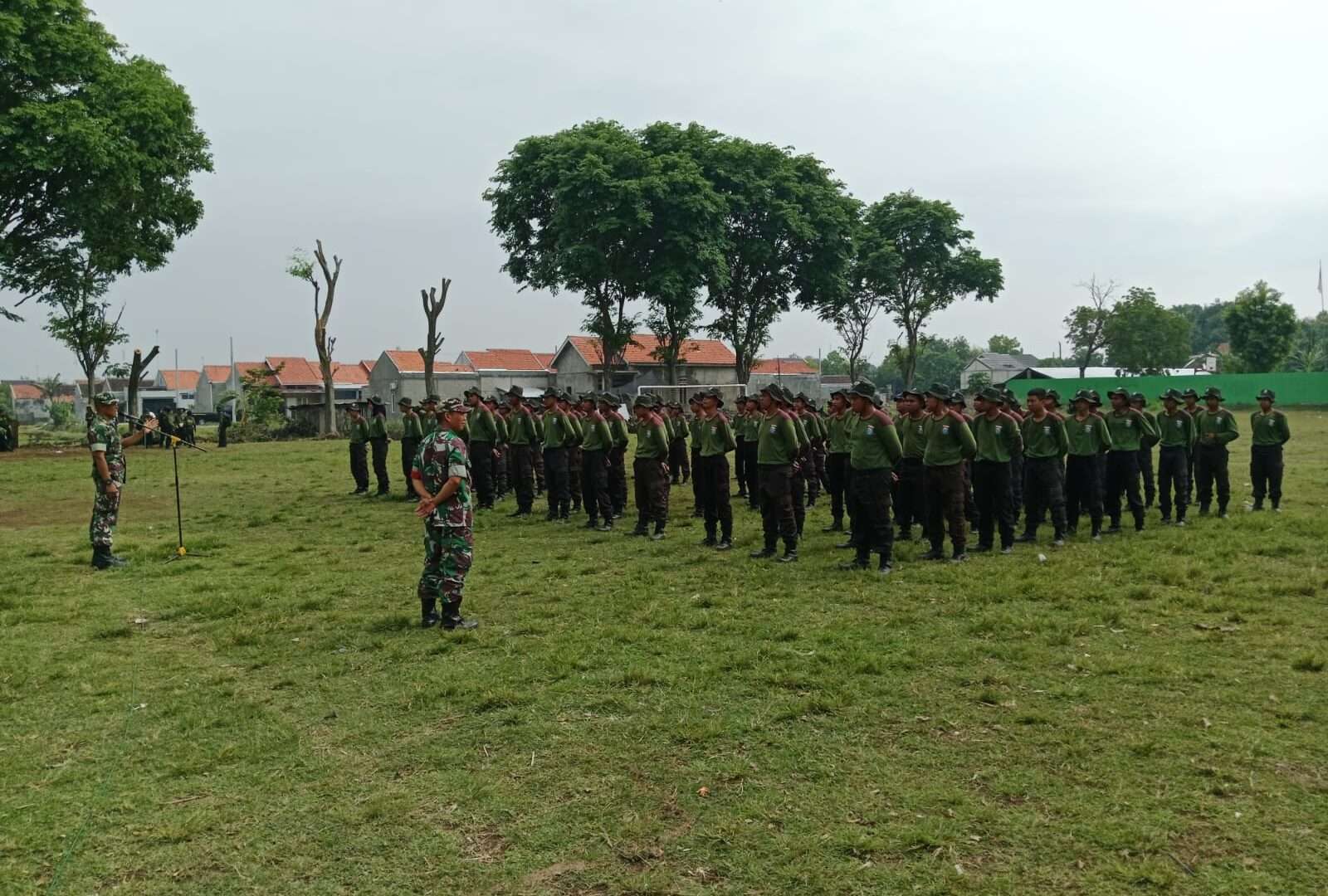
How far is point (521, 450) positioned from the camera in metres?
16.1

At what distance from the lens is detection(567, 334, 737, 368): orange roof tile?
5831 centimetres

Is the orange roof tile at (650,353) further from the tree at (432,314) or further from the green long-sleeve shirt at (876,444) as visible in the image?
the green long-sleeve shirt at (876,444)

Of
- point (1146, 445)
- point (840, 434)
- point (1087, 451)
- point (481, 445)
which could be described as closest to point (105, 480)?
point (481, 445)

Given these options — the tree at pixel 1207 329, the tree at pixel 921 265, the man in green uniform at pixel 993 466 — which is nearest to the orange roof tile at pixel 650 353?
the tree at pixel 921 265

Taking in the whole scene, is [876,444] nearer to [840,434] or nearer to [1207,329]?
[840,434]

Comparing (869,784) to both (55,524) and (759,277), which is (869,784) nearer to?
(55,524)

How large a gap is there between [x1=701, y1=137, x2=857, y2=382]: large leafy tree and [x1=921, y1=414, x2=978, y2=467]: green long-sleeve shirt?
86.5 feet

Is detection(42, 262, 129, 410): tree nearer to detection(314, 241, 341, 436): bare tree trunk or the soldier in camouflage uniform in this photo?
detection(314, 241, 341, 436): bare tree trunk

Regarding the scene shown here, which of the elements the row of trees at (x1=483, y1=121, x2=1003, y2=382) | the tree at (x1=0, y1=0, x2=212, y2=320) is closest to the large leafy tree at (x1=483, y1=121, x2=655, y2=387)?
the row of trees at (x1=483, y1=121, x2=1003, y2=382)

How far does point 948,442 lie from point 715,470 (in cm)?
291

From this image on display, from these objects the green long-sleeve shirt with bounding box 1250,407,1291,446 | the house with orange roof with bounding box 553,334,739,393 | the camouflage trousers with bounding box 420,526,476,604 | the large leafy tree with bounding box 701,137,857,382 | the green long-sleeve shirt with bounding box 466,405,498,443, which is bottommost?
the camouflage trousers with bounding box 420,526,476,604

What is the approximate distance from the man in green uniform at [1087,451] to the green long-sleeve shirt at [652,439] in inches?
199

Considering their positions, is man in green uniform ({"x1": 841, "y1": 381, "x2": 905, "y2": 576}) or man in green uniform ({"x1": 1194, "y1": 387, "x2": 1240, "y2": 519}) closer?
man in green uniform ({"x1": 841, "y1": 381, "x2": 905, "y2": 576})

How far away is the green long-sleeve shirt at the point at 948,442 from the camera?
10.4 m
